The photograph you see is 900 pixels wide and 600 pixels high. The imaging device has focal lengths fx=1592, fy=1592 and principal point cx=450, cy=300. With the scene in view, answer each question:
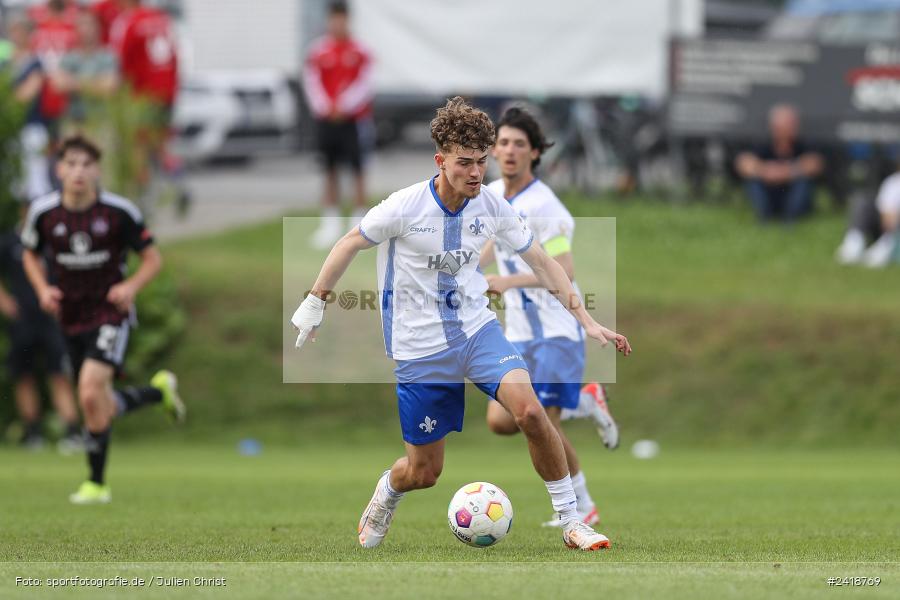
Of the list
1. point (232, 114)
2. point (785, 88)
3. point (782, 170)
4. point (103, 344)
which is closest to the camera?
point (103, 344)

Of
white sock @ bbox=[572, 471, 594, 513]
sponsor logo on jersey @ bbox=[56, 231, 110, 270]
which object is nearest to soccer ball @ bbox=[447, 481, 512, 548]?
white sock @ bbox=[572, 471, 594, 513]

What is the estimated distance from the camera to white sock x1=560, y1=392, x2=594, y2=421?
10.7 m

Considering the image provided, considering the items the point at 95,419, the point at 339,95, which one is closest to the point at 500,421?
the point at 95,419

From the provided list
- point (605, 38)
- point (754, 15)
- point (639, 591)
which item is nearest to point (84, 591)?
point (639, 591)

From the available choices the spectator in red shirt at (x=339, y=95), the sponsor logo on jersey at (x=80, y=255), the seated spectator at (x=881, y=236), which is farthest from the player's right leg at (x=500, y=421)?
the seated spectator at (x=881, y=236)

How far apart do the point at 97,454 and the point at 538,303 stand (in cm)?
374

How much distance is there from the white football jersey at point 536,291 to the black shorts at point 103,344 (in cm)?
316

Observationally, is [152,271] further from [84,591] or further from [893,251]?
[893,251]

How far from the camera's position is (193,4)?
27.7 m

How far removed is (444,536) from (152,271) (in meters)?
3.72

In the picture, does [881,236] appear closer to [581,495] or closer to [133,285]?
[581,495]

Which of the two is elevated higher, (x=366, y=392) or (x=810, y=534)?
(x=810, y=534)

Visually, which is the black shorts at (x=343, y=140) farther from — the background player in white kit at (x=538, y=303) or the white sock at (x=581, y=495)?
the white sock at (x=581, y=495)

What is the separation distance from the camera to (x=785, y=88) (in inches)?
897
